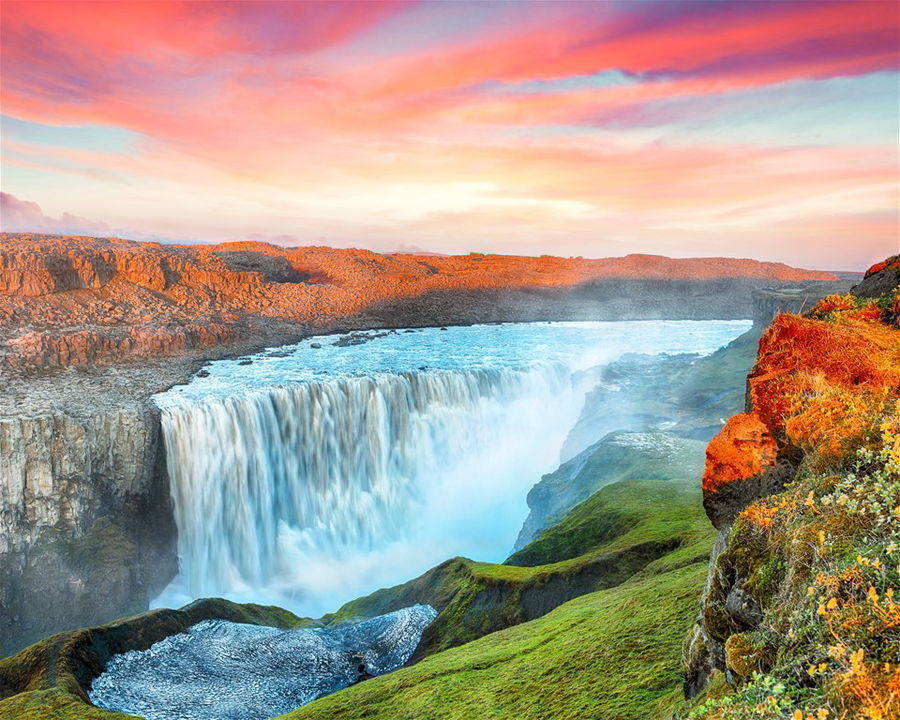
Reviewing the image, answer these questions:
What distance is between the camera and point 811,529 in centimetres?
413

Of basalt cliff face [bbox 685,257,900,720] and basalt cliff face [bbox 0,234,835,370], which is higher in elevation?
basalt cliff face [bbox 0,234,835,370]

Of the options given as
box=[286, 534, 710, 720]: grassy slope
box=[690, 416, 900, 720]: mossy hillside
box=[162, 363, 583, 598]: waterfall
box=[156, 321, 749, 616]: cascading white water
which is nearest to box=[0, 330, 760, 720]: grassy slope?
box=[286, 534, 710, 720]: grassy slope

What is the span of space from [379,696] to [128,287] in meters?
53.9

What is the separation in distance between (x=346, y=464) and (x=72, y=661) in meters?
22.7

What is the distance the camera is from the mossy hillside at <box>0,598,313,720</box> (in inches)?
366

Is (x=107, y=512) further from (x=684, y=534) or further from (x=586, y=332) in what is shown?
(x=586, y=332)

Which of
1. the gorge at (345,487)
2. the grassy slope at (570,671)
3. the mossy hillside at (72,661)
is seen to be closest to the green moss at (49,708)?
the mossy hillside at (72,661)

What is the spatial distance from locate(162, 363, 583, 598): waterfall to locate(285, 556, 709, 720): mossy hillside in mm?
21247

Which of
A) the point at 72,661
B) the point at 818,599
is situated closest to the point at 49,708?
the point at 72,661

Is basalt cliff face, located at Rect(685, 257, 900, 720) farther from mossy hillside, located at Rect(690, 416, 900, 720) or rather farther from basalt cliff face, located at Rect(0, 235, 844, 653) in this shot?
basalt cliff face, located at Rect(0, 235, 844, 653)

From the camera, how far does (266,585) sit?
28.3 metres

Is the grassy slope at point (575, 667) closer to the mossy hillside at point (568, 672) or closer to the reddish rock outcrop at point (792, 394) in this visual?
the mossy hillside at point (568, 672)

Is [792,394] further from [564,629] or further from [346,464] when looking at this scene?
[346,464]

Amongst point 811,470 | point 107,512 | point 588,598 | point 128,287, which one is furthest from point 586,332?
point 811,470
